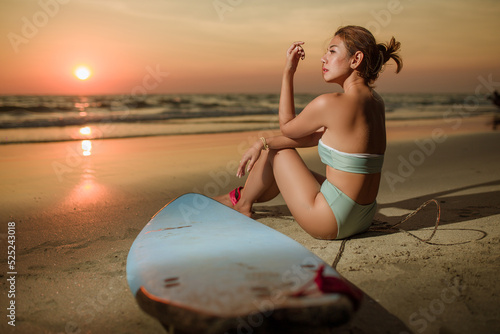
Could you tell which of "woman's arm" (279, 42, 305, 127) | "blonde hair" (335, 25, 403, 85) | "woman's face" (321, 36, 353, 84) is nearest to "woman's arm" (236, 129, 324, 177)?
"woman's arm" (279, 42, 305, 127)

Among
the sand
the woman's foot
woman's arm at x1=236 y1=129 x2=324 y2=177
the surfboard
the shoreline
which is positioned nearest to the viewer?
the surfboard

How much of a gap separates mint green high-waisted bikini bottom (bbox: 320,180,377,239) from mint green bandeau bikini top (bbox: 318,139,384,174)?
145mm

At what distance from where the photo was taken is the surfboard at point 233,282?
1.29m

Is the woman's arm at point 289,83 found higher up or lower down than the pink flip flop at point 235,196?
higher up

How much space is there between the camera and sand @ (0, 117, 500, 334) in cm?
168

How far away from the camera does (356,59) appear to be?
2254 millimetres

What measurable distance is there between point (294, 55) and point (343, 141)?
2.61ft

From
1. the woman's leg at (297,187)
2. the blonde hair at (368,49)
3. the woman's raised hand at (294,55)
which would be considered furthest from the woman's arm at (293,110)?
the blonde hair at (368,49)

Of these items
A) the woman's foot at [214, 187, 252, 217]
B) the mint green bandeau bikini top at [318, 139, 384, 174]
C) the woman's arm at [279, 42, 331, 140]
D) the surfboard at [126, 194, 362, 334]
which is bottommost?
the woman's foot at [214, 187, 252, 217]

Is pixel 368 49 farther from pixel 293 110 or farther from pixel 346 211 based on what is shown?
pixel 346 211

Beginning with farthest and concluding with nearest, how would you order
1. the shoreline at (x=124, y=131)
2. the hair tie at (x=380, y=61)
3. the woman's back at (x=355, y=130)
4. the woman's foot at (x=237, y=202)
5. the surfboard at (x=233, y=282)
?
the shoreline at (x=124, y=131) → the woman's foot at (x=237, y=202) → the hair tie at (x=380, y=61) → the woman's back at (x=355, y=130) → the surfboard at (x=233, y=282)

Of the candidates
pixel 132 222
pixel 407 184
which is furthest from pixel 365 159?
pixel 407 184

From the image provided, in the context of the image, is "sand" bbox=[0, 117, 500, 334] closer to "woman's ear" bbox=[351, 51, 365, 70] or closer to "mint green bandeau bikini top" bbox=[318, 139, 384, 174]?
"mint green bandeau bikini top" bbox=[318, 139, 384, 174]

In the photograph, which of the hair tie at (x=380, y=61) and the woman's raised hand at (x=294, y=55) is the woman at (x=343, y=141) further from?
the woman's raised hand at (x=294, y=55)
